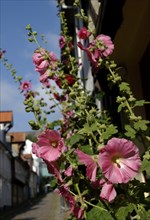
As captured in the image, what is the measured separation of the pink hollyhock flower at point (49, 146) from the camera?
2.17 m

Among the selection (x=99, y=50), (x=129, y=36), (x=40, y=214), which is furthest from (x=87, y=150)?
(x=40, y=214)

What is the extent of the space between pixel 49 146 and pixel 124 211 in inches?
19.2

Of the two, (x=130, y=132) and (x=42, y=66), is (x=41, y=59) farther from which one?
(x=130, y=132)

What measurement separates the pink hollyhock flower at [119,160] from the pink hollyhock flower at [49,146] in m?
0.42

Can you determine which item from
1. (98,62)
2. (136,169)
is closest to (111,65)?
(98,62)

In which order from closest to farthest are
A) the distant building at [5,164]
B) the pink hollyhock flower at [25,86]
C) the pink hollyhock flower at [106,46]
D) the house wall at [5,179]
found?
the pink hollyhock flower at [106,46] < the pink hollyhock flower at [25,86] < the house wall at [5,179] < the distant building at [5,164]

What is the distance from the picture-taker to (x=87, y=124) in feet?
7.70

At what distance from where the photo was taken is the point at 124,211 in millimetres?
2014

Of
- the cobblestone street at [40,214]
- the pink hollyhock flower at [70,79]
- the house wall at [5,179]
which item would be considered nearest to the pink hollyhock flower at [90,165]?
the pink hollyhock flower at [70,79]

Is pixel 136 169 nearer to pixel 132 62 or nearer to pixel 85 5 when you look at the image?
pixel 132 62

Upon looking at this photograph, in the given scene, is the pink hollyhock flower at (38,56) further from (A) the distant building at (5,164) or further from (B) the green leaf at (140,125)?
(A) the distant building at (5,164)

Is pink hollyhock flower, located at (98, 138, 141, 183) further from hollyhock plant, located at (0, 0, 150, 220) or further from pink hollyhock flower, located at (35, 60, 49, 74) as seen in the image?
pink hollyhock flower, located at (35, 60, 49, 74)

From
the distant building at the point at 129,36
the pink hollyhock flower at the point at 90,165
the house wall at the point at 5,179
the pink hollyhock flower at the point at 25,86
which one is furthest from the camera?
the house wall at the point at 5,179

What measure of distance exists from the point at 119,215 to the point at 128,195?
0.33 feet
